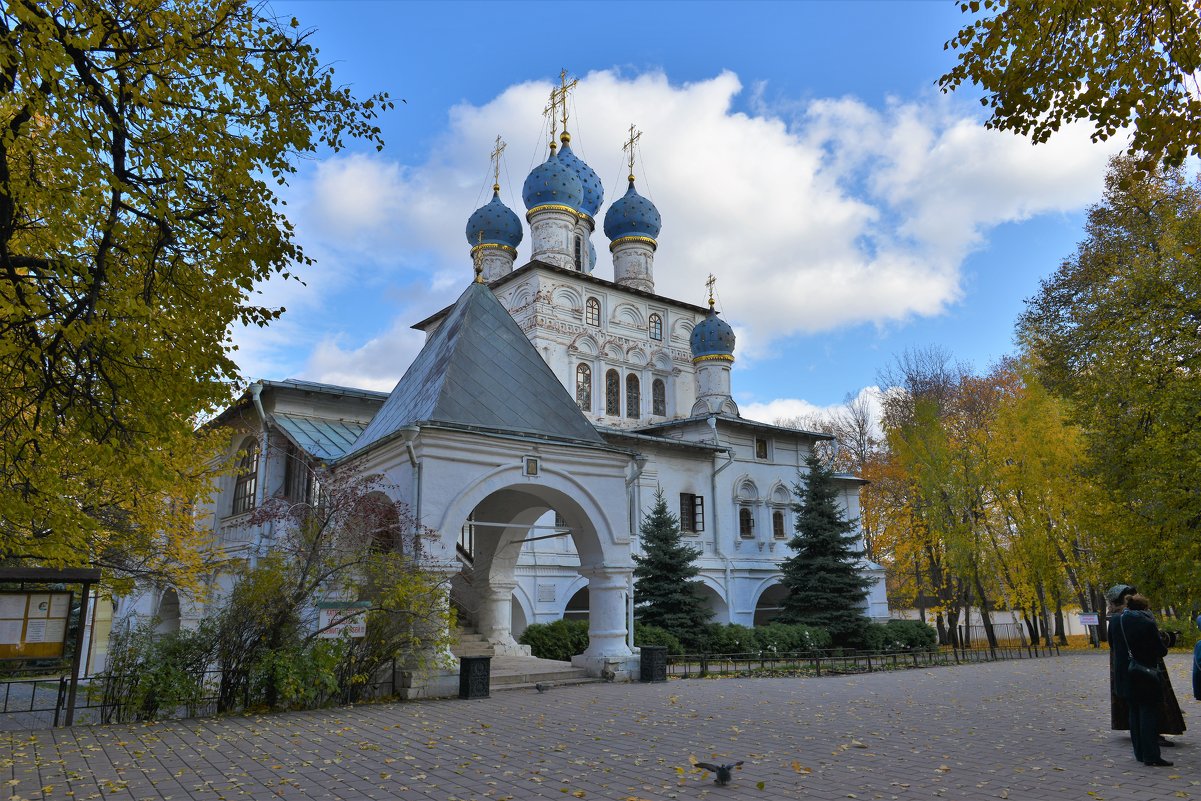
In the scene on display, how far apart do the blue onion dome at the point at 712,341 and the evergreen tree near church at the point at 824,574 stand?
34.7ft

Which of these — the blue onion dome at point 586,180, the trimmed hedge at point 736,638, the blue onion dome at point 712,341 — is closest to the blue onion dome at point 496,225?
the blue onion dome at point 586,180

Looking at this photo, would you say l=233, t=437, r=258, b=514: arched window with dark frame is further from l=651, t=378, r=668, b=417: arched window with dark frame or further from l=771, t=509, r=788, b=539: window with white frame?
l=651, t=378, r=668, b=417: arched window with dark frame

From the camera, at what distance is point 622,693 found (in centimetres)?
1163

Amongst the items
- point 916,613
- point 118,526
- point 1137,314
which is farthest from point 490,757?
point 916,613

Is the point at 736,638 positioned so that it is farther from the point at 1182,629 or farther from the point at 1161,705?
the point at 1161,705

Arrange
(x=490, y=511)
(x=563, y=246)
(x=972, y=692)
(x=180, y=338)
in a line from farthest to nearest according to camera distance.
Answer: (x=563, y=246)
(x=490, y=511)
(x=972, y=692)
(x=180, y=338)

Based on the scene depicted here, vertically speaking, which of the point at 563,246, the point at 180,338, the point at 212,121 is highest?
the point at 563,246

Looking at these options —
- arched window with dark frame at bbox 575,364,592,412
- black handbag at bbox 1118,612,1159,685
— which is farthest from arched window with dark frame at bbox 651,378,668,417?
black handbag at bbox 1118,612,1159,685

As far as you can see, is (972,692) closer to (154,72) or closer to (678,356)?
(154,72)

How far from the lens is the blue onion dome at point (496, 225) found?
124ft

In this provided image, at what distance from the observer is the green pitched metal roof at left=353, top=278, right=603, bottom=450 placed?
12.9m

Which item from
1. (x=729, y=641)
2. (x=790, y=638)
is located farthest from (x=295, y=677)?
(x=790, y=638)

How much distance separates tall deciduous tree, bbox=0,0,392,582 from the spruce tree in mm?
14651

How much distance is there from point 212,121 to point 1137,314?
546 inches
